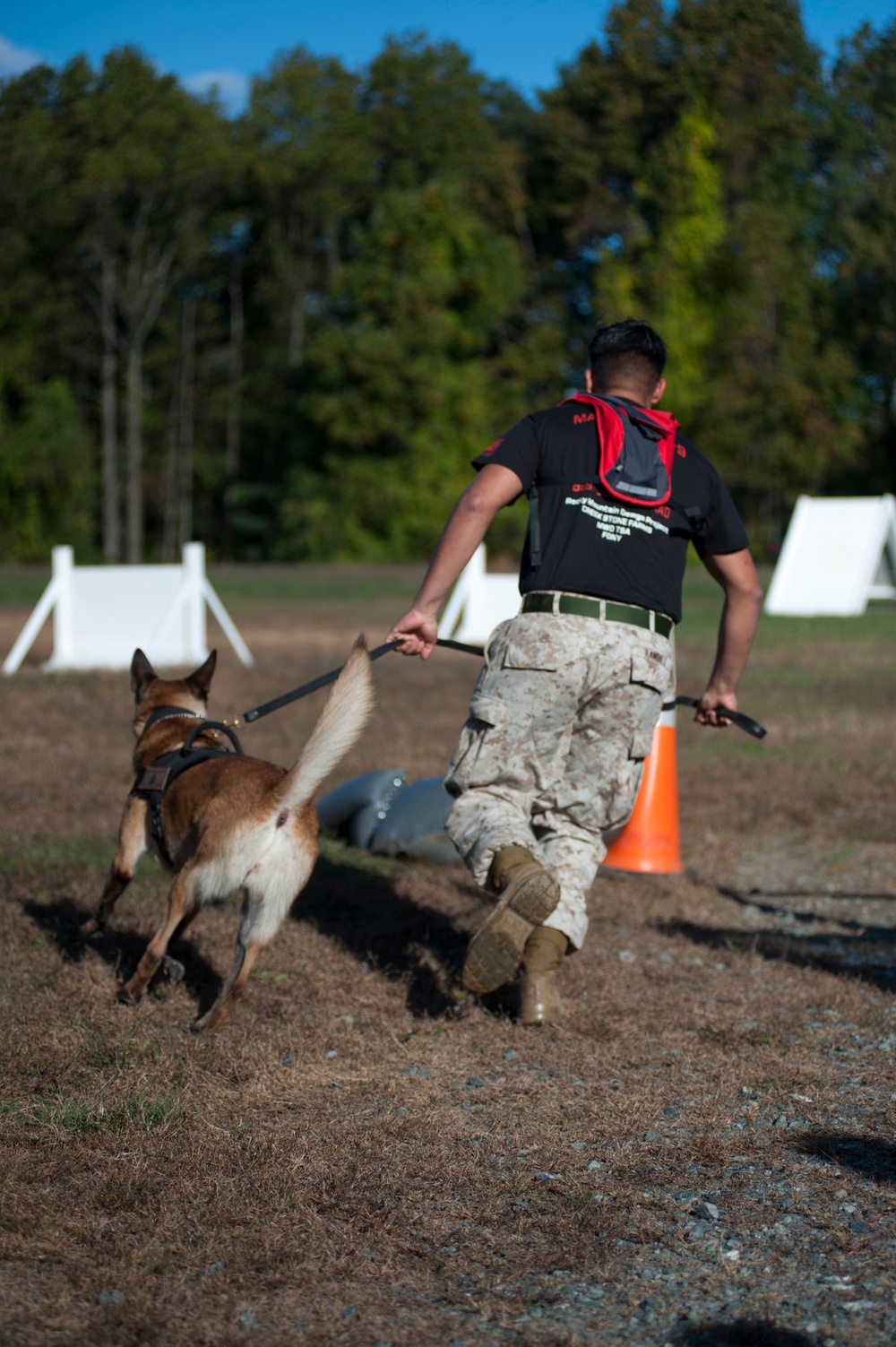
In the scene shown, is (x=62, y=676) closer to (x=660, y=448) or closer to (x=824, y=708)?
(x=824, y=708)

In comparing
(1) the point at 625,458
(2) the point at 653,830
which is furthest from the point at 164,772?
(2) the point at 653,830

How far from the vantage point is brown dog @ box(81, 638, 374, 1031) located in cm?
371

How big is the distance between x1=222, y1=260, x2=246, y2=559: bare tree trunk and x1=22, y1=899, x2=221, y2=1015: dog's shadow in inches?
1627

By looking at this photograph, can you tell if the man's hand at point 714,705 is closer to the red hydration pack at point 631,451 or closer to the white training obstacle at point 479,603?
the red hydration pack at point 631,451

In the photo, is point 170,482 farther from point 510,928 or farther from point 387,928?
point 510,928

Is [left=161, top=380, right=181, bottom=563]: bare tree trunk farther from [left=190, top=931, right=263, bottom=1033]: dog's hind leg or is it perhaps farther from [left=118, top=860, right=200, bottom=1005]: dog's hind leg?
[left=190, top=931, right=263, bottom=1033]: dog's hind leg

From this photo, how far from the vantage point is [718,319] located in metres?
43.2

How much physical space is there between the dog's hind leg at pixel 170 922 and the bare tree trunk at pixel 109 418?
37.9 metres

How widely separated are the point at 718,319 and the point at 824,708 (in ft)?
113

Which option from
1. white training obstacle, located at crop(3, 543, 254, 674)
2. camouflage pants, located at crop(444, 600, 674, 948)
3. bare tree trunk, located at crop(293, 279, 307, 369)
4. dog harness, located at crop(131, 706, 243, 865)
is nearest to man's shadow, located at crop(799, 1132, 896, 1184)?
camouflage pants, located at crop(444, 600, 674, 948)

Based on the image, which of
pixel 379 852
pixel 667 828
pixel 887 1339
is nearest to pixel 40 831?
pixel 379 852

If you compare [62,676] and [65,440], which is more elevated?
[65,440]

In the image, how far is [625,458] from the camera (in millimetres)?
3996

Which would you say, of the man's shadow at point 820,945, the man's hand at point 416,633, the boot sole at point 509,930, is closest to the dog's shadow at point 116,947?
the boot sole at point 509,930
